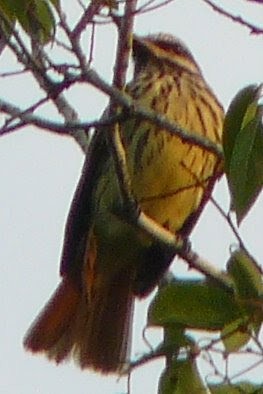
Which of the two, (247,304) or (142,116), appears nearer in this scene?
(247,304)

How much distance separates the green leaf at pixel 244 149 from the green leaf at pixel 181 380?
449mm

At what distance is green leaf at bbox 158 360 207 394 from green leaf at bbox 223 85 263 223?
0.45 metres

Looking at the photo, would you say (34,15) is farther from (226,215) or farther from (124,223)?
(124,223)

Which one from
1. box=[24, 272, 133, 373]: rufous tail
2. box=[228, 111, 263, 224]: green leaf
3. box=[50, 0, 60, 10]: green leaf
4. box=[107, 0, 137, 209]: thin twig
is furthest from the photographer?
box=[24, 272, 133, 373]: rufous tail

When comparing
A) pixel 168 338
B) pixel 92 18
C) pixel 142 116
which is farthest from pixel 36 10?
pixel 168 338

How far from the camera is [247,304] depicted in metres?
2.48

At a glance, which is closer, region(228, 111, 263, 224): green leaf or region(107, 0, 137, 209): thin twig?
region(228, 111, 263, 224): green leaf

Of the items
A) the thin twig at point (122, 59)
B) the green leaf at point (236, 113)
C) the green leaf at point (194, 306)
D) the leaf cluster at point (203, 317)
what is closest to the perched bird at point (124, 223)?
the thin twig at point (122, 59)

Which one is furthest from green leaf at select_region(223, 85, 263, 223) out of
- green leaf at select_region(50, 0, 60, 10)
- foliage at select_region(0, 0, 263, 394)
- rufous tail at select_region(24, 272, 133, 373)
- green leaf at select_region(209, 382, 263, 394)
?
rufous tail at select_region(24, 272, 133, 373)

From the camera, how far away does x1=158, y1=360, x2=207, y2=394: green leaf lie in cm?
263

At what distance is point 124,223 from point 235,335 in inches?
66.9

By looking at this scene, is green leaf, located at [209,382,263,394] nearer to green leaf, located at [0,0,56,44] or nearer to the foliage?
the foliage

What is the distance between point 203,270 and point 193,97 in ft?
4.53

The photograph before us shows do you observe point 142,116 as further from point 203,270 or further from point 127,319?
point 127,319
